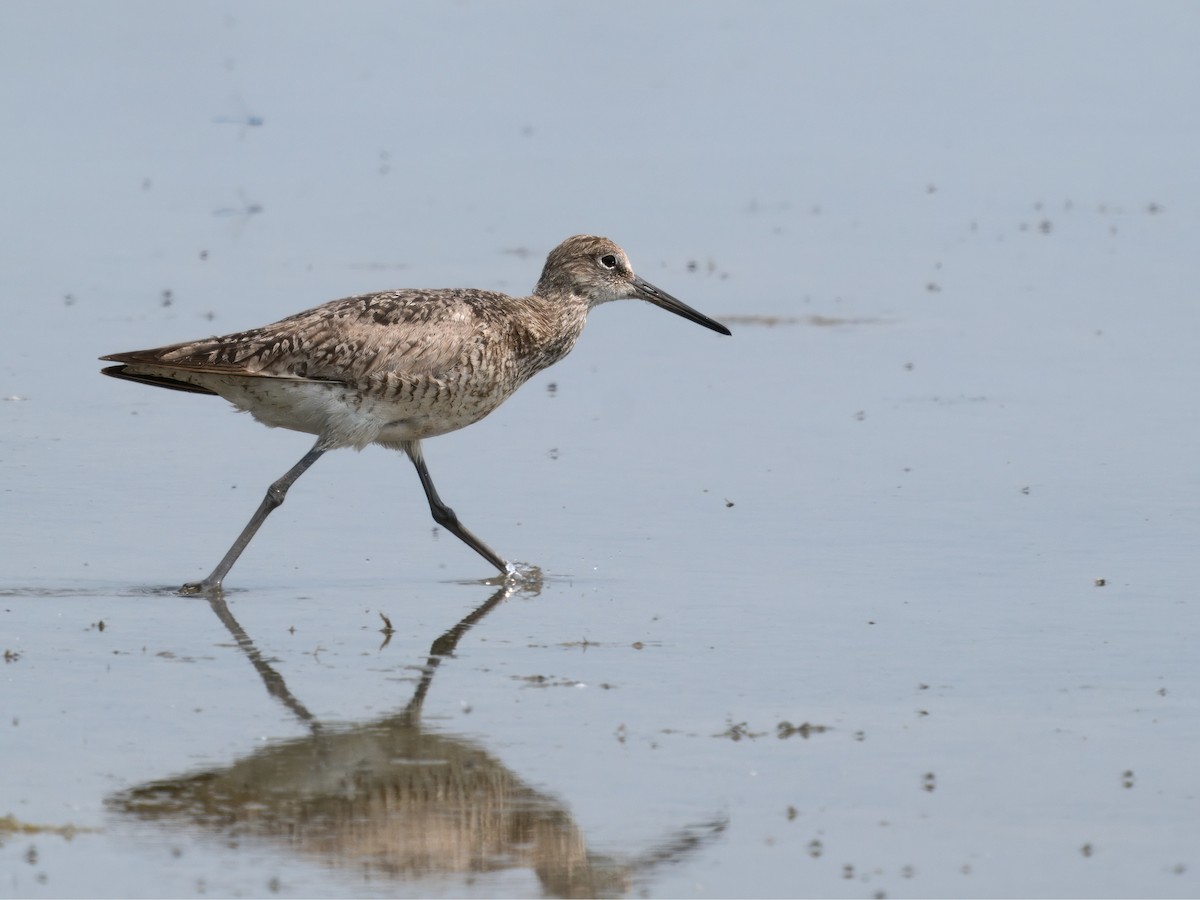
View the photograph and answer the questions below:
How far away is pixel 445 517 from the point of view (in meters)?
10.2

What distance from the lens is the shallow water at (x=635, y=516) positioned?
269 inches

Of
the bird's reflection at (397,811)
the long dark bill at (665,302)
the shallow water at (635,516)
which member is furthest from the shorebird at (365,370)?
the bird's reflection at (397,811)

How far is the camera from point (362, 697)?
26.2 ft

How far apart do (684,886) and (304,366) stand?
13.4 feet

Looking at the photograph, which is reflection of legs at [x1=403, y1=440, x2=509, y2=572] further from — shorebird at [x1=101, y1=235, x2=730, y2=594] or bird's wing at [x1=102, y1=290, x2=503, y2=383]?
bird's wing at [x1=102, y1=290, x2=503, y2=383]

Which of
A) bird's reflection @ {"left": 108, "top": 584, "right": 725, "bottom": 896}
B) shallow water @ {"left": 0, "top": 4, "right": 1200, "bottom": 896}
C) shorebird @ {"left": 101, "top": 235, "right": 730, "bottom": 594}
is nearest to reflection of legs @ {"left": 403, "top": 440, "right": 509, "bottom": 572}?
shorebird @ {"left": 101, "top": 235, "right": 730, "bottom": 594}

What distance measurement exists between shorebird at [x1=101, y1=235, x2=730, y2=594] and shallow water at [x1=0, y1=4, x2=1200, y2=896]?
0.55 meters

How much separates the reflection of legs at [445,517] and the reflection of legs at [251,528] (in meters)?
0.57

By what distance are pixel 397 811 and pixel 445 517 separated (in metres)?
3.44

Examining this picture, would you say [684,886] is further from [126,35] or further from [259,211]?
[126,35]

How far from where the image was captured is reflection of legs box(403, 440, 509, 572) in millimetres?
9992

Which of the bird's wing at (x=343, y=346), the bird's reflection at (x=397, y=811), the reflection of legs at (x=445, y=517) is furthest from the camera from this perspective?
the reflection of legs at (x=445, y=517)

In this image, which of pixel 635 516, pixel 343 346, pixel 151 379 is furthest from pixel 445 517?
pixel 151 379

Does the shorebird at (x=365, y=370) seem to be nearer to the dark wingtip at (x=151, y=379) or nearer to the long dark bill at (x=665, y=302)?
the dark wingtip at (x=151, y=379)
